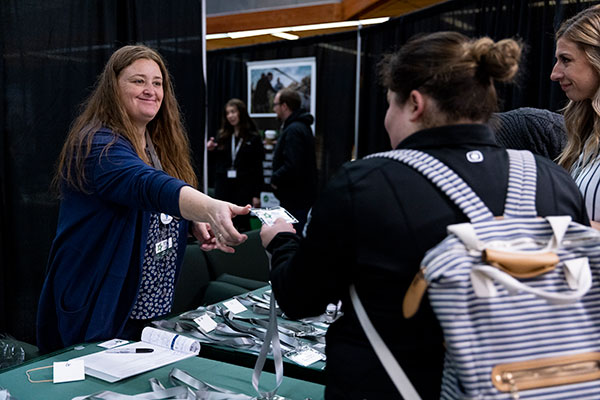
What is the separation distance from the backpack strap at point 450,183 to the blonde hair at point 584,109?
1.08m

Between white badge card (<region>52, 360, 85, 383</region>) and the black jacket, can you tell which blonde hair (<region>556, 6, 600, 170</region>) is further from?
the black jacket

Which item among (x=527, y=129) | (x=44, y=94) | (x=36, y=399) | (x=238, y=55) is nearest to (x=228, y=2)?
(x=238, y=55)

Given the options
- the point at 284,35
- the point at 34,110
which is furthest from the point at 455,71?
the point at 284,35

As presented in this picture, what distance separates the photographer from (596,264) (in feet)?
3.10

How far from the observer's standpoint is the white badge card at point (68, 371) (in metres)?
1.50

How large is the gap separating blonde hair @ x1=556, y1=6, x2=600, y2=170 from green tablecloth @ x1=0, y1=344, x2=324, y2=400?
120cm

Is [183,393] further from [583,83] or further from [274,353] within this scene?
[583,83]

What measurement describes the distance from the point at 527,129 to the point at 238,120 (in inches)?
159

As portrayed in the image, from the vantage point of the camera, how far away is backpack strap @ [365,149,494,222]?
37.7 inches

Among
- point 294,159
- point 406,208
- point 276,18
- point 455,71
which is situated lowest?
point 294,159

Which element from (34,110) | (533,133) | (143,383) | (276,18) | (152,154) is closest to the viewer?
(143,383)

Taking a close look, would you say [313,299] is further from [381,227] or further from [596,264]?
[596,264]

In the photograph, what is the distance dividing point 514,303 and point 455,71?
42 centimetres

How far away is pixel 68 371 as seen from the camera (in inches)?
60.2
